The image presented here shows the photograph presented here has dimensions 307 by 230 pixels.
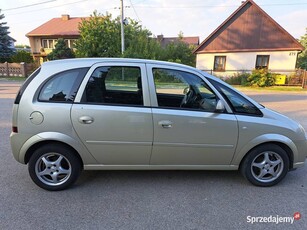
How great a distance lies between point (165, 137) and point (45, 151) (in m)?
1.61

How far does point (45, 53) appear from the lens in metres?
36.1

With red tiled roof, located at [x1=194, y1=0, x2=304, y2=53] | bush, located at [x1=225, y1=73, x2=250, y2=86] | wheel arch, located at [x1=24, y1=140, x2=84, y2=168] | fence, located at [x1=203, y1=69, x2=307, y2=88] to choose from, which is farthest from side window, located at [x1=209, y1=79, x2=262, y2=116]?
red tiled roof, located at [x1=194, y1=0, x2=304, y2=53]

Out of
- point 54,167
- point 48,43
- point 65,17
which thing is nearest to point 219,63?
point 54,167

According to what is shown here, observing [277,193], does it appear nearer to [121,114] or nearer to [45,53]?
[121,114]

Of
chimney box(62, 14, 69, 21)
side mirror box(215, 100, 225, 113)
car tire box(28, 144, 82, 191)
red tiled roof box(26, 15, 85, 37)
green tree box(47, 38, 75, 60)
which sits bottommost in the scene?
car tire box(28, 144, 82, 191)

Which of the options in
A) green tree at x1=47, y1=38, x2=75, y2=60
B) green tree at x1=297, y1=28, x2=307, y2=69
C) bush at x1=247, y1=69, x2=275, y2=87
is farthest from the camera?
green tree at x1=297, y1=28, x2=307, y2=69

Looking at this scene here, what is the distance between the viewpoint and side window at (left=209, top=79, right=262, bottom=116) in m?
3.19

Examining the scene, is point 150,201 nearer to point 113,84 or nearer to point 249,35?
point 113,84

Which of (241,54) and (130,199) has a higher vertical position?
(241,54)

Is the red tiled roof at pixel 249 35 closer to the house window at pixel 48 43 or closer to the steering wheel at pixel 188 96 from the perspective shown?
the steering wheel at pixel 188 96

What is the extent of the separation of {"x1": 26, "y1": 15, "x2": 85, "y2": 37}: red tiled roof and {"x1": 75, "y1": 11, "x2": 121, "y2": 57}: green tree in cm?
1044

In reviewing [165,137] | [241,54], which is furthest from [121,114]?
[241,54]

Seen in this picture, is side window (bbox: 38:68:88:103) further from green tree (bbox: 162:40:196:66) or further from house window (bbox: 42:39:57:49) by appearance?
house window (bbox: 42:39:57:49)

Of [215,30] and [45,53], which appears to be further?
[45,53]
